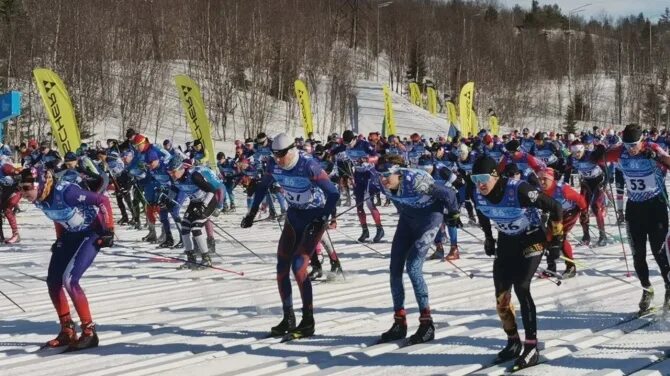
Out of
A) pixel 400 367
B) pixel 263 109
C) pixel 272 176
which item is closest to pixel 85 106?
pixel 263 109

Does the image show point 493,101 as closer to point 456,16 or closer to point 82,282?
point 456,16

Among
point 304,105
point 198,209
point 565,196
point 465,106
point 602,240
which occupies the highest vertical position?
point 304,105

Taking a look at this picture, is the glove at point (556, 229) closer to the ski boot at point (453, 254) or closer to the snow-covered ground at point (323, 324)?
the snow-covered ground at point (323, 324)

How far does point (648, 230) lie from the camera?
7254 millimetres

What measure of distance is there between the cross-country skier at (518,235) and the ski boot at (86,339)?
363 centimetres

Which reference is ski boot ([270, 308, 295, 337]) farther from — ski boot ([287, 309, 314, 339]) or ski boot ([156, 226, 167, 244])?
ski boot ([156, 226, 167, 244])

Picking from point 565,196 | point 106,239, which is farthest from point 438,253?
point 106,239

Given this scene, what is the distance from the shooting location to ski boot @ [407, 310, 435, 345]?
643 centimetres

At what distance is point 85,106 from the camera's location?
3725 centimetres

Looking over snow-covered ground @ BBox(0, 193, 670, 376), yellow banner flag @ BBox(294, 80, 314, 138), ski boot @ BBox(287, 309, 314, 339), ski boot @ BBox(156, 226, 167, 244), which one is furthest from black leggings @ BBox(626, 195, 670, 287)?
yellow banner flag @ BBox(294, 80, 314, 138)

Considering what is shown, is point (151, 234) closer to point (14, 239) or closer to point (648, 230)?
point (14, 239)

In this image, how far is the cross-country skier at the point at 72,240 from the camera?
21.5 ft

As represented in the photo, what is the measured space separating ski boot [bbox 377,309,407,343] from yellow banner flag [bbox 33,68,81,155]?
12.2m

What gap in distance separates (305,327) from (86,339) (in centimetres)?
199
